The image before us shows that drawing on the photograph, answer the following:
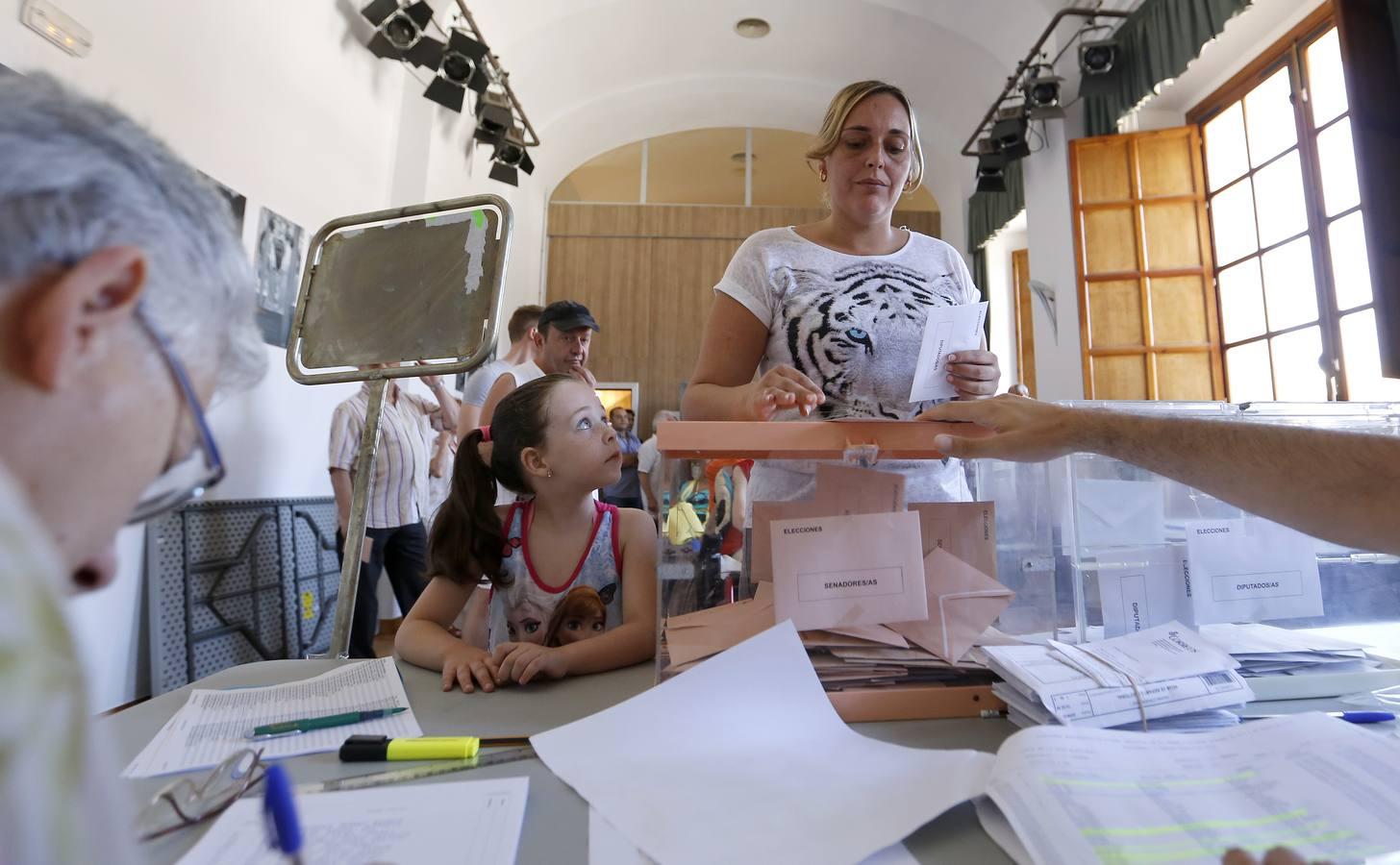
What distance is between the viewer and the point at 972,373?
962 mm

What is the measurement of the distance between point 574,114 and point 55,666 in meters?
6.17

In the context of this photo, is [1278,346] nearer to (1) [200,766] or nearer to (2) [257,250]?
(1) [200,766]

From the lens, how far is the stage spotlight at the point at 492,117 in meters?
4.30

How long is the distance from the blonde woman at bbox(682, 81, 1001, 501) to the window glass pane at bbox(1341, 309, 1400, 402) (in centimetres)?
270

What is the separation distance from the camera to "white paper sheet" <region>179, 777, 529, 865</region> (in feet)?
1.59

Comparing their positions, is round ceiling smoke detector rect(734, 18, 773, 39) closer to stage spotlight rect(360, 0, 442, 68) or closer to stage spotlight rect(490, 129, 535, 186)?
stage spotlight rect(490, 129, 535, 186)

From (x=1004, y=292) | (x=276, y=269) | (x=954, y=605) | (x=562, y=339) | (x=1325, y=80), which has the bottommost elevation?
(x=954, y=605)

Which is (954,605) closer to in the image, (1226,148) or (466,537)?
(466,537)

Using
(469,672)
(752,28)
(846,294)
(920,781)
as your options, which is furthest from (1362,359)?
(752,28)

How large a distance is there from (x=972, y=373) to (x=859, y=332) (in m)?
0.21

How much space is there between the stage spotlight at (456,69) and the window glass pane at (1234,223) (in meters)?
3.91

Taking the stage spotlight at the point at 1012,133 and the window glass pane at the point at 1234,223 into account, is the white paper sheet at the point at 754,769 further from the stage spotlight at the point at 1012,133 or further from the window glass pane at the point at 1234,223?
the stage spotlight at the point at 1012,133

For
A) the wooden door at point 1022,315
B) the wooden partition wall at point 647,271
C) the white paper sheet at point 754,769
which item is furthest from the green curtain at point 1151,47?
the white paper sheet at point 754,769

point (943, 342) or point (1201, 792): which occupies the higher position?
point (943, 342)
